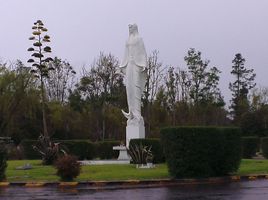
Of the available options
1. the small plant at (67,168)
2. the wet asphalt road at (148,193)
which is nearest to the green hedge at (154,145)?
the small plant at (67,168)

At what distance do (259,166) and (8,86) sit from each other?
128 ft

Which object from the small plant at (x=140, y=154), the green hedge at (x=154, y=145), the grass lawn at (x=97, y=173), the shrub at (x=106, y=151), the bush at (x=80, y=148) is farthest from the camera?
the shrub at (x=106, y=151)

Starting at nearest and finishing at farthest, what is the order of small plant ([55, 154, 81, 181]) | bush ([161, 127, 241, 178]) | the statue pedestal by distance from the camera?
small plant ([55, 154, 81, 181]) < bush ([161, 127, 241, 178]) < the statue pedestal

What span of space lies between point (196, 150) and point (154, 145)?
25.5 feet

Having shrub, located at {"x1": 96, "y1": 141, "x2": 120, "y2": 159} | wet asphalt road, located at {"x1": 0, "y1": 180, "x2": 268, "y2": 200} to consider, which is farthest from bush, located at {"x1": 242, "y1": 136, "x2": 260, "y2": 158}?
wet asphalt road, located at {"x1": 0, "y1": 180, "x2": 268, "y2": 200}

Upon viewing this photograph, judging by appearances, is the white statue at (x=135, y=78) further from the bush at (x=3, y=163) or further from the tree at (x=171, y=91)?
the tree at (x=171, y=91)

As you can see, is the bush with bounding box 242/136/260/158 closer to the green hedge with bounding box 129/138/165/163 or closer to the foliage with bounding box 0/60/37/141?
the green hedge with bounding box 129/138/165/163

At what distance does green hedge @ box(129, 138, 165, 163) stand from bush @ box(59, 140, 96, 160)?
18.3 feet

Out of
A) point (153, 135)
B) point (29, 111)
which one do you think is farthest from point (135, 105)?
point (29, 111)

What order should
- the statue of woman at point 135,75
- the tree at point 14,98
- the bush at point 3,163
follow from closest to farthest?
the bush at point 3,163 < the statue of woman at point 135,75 < the tree at point 14,98

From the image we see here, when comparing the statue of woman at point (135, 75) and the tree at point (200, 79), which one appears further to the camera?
the tree at point (200, 79)

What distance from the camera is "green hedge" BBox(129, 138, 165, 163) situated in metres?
29.0

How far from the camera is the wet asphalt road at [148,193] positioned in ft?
50.5

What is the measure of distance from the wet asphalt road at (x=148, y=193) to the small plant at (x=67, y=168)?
1.46 m
